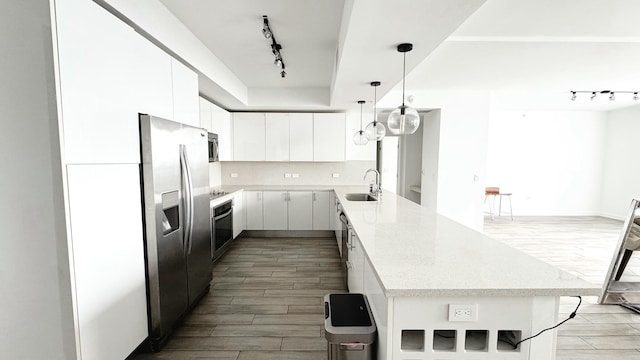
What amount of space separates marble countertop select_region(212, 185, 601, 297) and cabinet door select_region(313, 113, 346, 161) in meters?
3.18

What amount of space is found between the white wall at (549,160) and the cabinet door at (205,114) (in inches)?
268

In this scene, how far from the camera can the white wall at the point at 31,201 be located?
52.4 inches

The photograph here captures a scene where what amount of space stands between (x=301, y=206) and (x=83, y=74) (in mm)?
3817

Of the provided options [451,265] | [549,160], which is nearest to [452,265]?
[451,265]

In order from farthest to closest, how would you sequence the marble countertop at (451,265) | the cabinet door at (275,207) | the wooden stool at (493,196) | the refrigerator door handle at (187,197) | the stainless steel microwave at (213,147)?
the wooden stool at (493,196), the cabinet door at (275,207), the stainless steel microwave at (213,147), the refrigerator door handle at (187,197), the marble countertop at (451,265)

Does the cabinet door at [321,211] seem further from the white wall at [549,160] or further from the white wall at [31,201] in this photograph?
the white wall at [549,160]

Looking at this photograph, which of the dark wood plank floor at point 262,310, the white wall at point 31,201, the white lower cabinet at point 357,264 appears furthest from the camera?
the dark wood plank floor at point 262,310

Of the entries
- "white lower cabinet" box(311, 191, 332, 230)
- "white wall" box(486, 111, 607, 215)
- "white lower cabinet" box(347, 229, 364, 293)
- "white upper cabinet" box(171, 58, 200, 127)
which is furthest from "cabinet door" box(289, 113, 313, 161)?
"white wall" box(486, 111, 607, 215)

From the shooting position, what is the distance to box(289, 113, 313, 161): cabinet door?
17.0 feet

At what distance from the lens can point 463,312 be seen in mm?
1099

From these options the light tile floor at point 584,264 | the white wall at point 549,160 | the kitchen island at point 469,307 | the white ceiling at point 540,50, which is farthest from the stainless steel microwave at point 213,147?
the white wall at point 549,160

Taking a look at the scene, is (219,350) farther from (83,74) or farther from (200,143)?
(83,74)

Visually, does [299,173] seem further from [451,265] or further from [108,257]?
[451,265]

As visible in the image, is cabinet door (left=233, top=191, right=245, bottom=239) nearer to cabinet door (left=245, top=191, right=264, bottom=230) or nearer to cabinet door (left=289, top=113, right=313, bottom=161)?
cabinet door (left=245, top=191, right=264, bottom=230)
